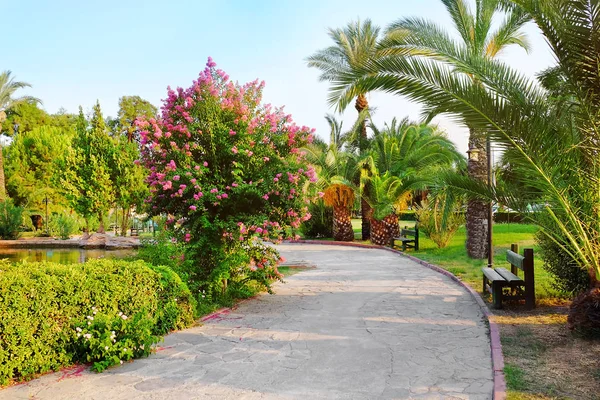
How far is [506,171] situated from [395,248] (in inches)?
307

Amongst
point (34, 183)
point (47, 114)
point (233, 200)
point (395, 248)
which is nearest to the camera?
point (233, 200)

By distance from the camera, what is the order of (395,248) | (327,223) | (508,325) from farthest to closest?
1. (327,223)
2. (395,248)
3. (508,325)

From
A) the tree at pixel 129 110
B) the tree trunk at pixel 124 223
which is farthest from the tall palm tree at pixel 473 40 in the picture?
the tree at pixel 129 110

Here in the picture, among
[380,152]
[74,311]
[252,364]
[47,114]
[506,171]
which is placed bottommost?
[252,364]

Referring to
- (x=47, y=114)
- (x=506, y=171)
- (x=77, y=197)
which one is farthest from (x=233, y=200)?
(x=47, y=114)

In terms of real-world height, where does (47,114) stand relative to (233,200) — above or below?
above

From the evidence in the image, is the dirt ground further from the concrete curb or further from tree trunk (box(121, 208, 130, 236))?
tree trunk (box(121, 208, 130, 236))

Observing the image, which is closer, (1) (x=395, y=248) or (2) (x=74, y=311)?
(2) (x=74, y=311)

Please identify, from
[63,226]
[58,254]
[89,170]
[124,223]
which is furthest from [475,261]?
[63,226]

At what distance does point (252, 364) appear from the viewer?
17.8ft

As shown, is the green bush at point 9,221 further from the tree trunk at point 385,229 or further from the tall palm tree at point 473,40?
the tall palm tree at point 473,40

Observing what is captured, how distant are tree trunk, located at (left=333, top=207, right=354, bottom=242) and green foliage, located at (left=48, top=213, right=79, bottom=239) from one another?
55.5ft

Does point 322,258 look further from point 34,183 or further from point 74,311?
point 34,183

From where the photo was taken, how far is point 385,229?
2152 cm
